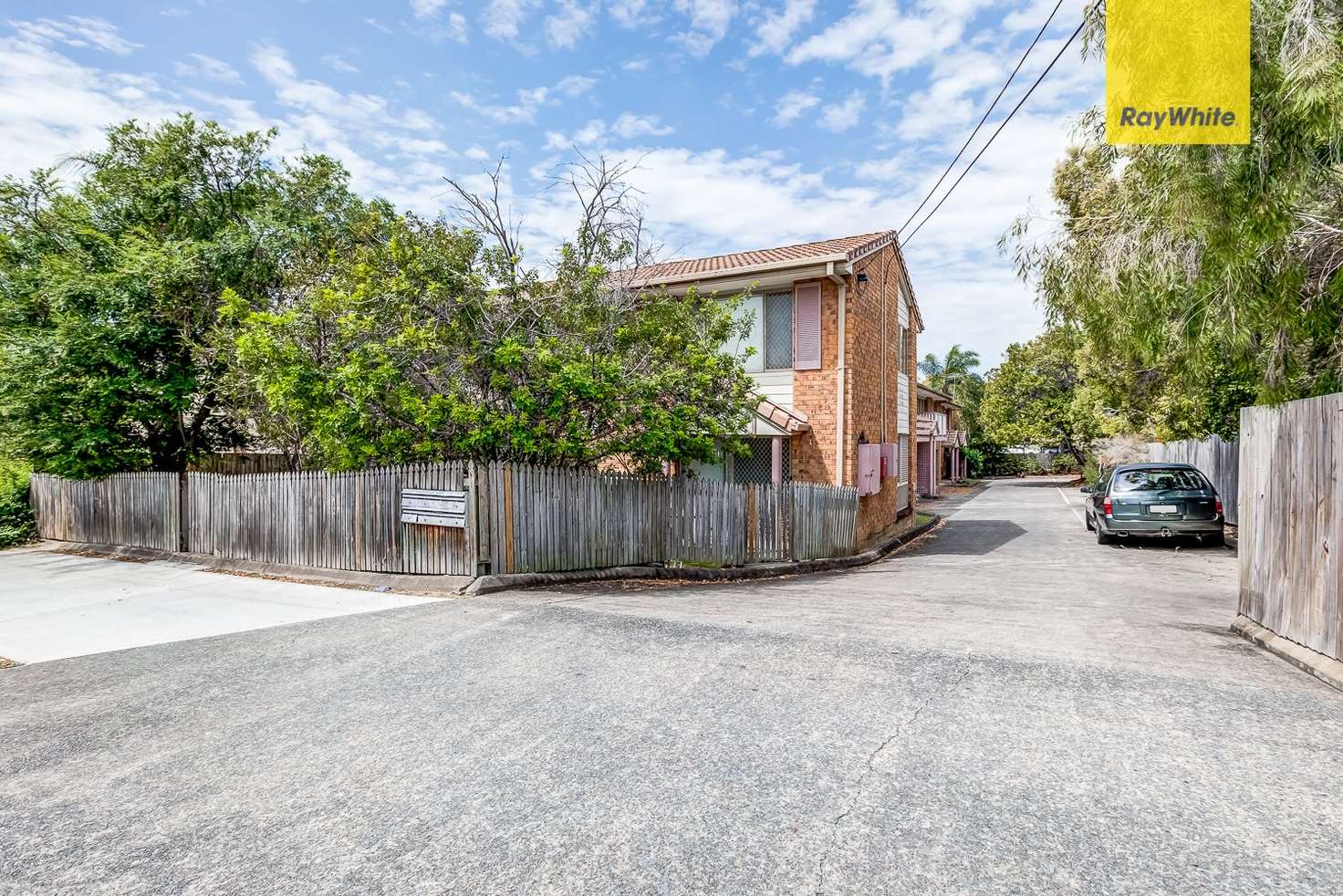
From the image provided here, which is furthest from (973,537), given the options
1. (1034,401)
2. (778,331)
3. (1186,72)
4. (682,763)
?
(1034,401)

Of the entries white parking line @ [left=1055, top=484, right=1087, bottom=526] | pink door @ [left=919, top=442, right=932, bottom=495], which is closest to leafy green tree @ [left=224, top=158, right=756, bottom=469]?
white parking line @ [left=1055, top=484, right=1087, bottom=526]

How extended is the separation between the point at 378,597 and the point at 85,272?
998 cm

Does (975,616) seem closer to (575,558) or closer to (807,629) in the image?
(807,629)

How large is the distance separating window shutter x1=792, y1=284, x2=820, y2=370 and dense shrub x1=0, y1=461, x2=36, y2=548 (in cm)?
1785

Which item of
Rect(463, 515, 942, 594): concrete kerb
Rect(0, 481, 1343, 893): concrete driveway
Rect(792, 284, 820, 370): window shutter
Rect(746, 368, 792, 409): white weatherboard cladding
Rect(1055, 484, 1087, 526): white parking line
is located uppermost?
Rect(792, 284, 820, 370): window shutter

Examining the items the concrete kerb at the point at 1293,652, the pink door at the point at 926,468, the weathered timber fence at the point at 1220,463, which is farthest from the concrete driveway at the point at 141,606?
the pink door at the point at 926,468

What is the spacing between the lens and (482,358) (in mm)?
9180

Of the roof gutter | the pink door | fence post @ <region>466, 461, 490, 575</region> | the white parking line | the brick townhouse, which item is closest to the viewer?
fence post @ <region>466, 461, 490, 575</region>

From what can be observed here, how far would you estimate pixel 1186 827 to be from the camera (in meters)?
2.72

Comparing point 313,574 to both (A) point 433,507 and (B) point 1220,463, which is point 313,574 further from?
(B) point 1220,463

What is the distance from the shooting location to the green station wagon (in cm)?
1303

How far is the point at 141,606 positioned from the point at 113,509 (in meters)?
7.63

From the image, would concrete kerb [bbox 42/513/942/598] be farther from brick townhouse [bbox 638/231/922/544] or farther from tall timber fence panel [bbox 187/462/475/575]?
brick townhouse [bbox 638/231/922/544]

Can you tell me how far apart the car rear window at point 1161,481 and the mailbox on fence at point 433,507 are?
12314 mm
